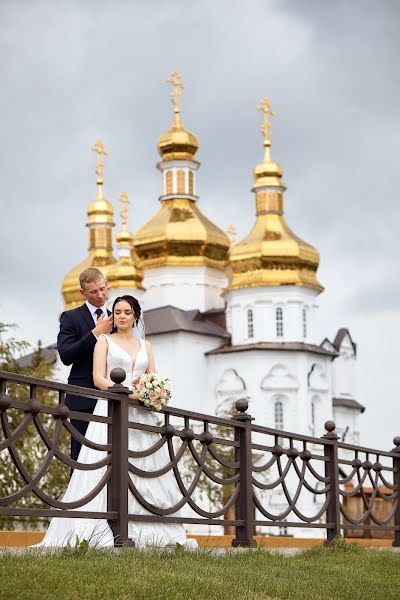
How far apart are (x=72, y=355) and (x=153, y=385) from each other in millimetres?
827

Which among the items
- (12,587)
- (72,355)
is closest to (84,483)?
(72,355)

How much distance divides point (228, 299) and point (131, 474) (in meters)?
44.0

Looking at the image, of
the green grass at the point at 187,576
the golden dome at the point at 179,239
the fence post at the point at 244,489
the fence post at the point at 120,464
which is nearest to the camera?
the green grass at the point at 187,576

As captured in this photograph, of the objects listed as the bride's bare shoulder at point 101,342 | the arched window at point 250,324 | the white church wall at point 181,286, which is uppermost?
the white church wall at point 181,286

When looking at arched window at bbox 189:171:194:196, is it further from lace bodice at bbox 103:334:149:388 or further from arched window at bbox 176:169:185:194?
lace bodice at bbox 103:334:149:388

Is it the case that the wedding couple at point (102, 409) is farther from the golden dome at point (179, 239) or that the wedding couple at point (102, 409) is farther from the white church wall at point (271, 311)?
the golden dome at point (179, 239)

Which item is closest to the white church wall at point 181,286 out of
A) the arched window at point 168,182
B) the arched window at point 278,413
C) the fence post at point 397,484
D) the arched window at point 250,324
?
the arched window at point 168,182

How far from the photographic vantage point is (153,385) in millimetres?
8547

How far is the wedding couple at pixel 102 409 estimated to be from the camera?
8375 millimetres

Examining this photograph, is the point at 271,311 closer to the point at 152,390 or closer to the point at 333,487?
the point at 333,487

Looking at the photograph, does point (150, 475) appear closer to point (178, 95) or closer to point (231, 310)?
point (231, 310)

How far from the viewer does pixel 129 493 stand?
854cm

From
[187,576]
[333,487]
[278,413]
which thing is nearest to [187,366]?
[278,413]

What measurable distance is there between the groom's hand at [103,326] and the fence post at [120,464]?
0.78m
